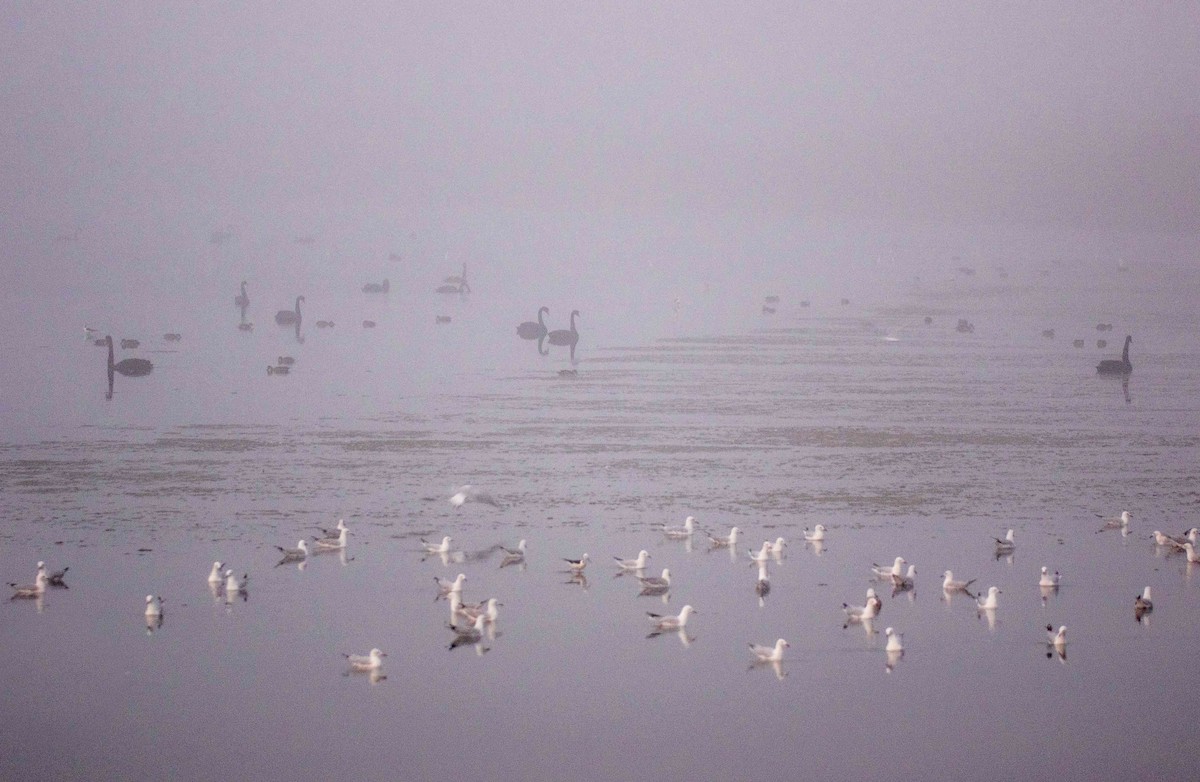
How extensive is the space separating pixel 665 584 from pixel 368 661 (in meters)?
5.03

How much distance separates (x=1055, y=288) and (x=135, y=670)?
8220cm

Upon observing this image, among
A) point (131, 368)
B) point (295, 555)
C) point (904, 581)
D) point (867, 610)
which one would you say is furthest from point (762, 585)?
point (131, 368)

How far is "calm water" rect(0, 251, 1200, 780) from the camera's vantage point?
1503 cm

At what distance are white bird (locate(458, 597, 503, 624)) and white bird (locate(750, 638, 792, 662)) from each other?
3.69 metres

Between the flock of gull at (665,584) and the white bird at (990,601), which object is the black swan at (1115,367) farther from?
the white bird at (990,601)

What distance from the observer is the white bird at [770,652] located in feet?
55.6

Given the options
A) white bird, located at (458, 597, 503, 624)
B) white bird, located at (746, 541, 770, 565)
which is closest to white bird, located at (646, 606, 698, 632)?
white bird, located at (458, 597, 503, 624)

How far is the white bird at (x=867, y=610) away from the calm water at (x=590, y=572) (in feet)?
0.55

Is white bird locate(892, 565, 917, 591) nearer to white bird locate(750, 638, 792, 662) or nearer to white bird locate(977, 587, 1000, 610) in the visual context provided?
white bird locate(977, 587, 1000, 610)

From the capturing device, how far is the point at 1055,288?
89562 millimetres

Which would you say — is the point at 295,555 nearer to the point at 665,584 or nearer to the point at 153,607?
the point at 153,607

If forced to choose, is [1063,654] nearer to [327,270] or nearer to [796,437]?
[796,437]

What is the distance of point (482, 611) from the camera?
18.5 metres

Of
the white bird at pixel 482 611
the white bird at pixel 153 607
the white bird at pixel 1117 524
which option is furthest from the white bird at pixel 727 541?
the white bird at pixel 153 607
